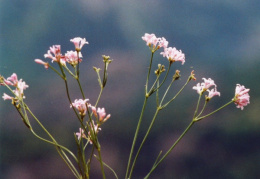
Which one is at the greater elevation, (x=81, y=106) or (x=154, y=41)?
(x=154, y=41)

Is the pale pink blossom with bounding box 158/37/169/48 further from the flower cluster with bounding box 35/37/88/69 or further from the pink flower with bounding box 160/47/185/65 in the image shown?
the flower cluster with bounding box 35/37/88/69

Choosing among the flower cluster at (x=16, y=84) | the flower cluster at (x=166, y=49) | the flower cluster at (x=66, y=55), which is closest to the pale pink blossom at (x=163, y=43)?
the flower cluster at (x=166, y=49)

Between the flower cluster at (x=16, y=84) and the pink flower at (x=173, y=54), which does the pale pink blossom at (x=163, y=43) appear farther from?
the flower cluster at (x=16, y=84)

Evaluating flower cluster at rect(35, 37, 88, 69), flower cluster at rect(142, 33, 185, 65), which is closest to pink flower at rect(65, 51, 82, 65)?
flower cluster at rect(35, 37, 88, 69)

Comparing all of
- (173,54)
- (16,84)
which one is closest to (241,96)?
(173,54)

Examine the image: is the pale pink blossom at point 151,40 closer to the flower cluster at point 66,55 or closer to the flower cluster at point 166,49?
the flower cluster at point 166,49

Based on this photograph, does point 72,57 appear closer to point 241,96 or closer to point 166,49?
point 166,49

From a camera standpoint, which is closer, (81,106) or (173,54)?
(81,106)

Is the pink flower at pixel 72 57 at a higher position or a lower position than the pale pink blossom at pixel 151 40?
lower

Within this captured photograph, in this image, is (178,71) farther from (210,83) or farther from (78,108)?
(78,108)

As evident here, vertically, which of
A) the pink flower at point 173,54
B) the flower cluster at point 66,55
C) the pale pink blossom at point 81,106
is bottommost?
the pale pink blossom at point 81,106

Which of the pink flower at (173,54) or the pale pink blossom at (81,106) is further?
the pink flower at (173,54)

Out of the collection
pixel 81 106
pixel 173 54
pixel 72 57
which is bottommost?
pixel 81 106
